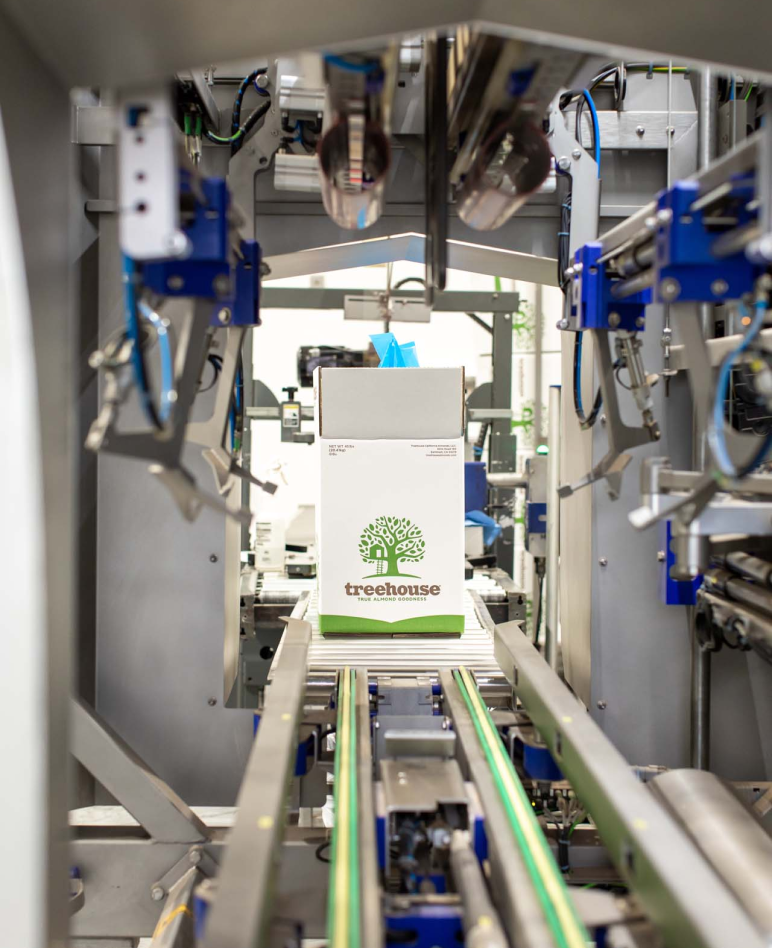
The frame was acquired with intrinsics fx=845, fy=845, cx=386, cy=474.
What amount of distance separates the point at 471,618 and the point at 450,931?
208 centimetres

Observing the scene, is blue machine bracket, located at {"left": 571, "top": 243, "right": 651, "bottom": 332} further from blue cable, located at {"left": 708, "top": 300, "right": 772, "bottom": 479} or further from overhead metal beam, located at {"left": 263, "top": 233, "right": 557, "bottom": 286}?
overhead metal beam, located at {"left": 263, "top": 233, "right": 557, "bottom": 286}

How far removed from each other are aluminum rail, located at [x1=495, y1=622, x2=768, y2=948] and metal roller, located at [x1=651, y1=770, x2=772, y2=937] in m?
0.15

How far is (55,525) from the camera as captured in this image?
170cm

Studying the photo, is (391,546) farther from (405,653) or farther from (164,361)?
(164,361)

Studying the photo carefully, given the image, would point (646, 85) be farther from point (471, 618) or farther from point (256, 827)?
point (256, 827)

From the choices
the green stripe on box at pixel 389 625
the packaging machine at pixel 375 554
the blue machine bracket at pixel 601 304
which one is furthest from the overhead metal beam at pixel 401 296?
the blue machine bracket at pixel 601 304

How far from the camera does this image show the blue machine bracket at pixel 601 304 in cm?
222

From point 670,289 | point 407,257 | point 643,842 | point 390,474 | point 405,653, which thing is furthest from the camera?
point 407,257

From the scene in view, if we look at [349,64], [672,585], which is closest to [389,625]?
[672,585]

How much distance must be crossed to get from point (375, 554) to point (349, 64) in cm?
192

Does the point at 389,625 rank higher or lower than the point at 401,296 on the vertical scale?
lower

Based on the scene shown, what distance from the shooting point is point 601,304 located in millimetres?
2227

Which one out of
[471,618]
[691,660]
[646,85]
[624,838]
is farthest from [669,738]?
[646,85]

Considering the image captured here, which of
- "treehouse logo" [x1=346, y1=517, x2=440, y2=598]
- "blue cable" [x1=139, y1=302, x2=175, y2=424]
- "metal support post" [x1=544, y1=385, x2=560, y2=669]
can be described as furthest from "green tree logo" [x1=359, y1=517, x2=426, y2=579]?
"blue cable" [x1=139, y1=302, x2=175, y2=424]
